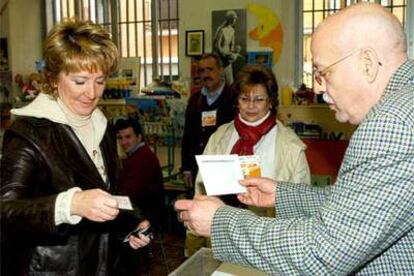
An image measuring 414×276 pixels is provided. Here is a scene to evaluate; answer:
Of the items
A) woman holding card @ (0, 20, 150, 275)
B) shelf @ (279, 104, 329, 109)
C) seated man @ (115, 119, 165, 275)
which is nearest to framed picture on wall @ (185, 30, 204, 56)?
shelf @ (279, 104, 329, 109)

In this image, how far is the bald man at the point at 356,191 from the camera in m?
0.94

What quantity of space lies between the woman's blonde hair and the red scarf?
3.43 ft

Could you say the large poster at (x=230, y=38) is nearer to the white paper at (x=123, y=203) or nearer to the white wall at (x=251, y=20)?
the white wall at (x=251, y=20)

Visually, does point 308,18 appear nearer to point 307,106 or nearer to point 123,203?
point 307,106

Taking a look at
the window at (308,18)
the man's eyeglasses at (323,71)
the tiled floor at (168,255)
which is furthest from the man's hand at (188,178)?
the man's eyeglasses at (323,71)

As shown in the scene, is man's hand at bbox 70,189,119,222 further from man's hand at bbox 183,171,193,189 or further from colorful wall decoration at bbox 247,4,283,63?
colorful wall decoration at bbox 247,4,283,63

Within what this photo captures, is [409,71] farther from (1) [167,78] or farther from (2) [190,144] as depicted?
(1) [167,78]

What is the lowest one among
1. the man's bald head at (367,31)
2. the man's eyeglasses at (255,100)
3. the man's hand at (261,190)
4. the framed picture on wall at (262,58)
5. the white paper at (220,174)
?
the man's hand at (261,190)

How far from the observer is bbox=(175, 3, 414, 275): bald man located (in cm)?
94

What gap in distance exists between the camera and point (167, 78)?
17.4 ft

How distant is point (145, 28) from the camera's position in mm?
5465

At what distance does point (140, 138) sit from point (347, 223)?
311 centimetres

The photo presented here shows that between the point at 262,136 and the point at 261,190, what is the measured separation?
2.90 feet

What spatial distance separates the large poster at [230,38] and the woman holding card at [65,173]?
10.2ft
